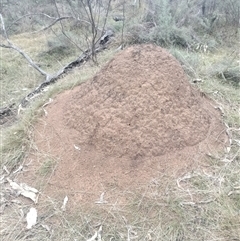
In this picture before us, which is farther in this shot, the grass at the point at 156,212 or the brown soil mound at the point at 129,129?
the brown soil mound at the point at 129,129

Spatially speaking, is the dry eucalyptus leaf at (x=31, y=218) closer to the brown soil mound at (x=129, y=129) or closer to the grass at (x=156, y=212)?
the grass at (x=156, y=212)

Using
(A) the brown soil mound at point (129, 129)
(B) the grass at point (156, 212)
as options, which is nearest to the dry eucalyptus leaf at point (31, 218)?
(B) the grass at point (156, 212)

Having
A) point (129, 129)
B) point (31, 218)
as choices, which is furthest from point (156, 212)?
point (31, 218)

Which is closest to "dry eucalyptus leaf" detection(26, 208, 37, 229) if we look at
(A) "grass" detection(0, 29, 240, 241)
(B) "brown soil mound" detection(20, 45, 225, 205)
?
(A) "grass" detection(0, 29, 240, 241)

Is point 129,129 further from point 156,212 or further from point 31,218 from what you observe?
point 31,218

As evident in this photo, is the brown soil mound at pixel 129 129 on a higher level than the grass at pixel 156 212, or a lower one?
higher

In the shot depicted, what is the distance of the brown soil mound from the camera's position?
2230 mm

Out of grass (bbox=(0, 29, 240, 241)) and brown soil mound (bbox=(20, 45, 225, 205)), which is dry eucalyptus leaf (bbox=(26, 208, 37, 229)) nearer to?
grass (bbox=(0, 29, 240, 241))

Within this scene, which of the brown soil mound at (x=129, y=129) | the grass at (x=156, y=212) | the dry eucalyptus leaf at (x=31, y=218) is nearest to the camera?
the grass at (x=156, y=212)

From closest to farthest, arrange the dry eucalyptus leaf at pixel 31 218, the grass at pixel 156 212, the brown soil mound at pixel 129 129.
Result: the grass at pixel 156 212
the dry eucalyptus leaf at pixel 31 218
the brown soil mound at pixel 129 129

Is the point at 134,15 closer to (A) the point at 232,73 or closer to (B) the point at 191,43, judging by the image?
(B) the point at 191,43

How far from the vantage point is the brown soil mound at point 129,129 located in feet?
7.32

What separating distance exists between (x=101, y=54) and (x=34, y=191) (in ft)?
9.63

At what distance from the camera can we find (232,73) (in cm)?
377
